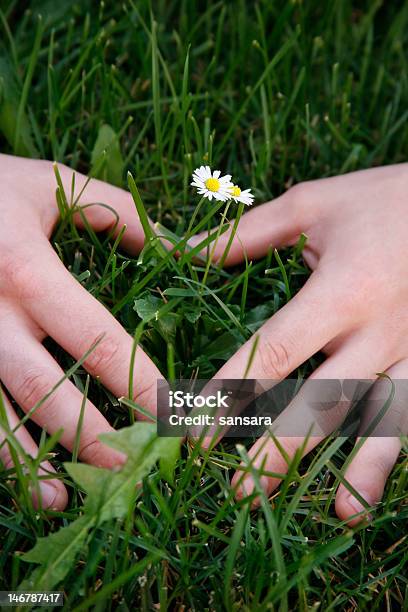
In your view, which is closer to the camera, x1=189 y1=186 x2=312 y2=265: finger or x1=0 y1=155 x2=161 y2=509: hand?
x1=0 y1=155 x2=161 y2=509: hand

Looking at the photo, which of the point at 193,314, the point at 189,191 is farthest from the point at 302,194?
the point at 193,314

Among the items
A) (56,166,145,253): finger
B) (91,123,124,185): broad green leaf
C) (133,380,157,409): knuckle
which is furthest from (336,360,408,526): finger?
(91,123,124,185): broad green leaf

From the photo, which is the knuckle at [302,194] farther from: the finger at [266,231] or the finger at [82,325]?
the finger at [82,325]

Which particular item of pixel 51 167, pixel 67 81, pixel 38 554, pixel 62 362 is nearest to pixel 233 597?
pixel 38 554

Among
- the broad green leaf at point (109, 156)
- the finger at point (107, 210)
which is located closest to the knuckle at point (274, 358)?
the finger at point (107, 210)

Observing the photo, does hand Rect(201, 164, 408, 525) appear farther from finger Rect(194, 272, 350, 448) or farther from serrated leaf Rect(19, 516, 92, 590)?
serrated leaf Rect(19, 516, 92, 590)

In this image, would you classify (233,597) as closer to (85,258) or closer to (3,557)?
(3,557)
